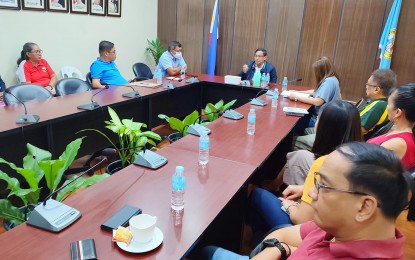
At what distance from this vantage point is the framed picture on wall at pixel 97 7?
16.3 ft

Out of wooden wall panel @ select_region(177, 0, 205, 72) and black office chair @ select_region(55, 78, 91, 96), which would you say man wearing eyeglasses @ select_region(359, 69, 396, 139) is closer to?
black office chair @ select_region(55, 78, 91, 96)

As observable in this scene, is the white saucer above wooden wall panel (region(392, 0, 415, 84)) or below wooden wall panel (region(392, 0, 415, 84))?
below

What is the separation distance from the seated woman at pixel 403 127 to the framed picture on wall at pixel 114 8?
4.65 meters

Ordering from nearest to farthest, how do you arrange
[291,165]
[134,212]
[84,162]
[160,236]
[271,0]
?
[160,236] → [134,212] → [291,165] → [84,162] → [271,0]

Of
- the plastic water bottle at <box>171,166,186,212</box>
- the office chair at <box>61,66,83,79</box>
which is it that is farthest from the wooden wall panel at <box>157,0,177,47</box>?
the plastic water bottle at <box>171,166,186,212</box>

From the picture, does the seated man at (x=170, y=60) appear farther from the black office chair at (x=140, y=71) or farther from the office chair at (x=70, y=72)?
the office chair at (x=70, y=72)

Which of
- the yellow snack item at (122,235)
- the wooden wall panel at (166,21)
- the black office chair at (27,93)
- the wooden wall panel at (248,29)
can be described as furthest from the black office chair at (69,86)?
the wooden wall panel at (166,21)

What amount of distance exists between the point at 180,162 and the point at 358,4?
4.54 m

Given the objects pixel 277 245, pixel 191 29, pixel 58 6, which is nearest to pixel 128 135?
pixel 277 245

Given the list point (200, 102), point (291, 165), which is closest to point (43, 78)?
point (200, 102)

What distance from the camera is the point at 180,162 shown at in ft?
5.56

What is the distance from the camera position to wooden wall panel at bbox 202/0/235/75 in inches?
228

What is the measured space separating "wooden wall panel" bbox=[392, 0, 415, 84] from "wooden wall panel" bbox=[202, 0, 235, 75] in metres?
2.65

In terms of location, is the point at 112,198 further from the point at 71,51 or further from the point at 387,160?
the point at 71,51
